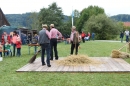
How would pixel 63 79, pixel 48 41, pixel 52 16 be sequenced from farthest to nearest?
1. pixel 52 16
2. pixel 48 41
3. pixel 63 79

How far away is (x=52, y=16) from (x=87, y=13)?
35.8m

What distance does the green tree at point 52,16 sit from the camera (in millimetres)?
54375

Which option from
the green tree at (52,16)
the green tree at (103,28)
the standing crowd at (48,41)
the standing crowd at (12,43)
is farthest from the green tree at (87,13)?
the standing crowd at (48,41)

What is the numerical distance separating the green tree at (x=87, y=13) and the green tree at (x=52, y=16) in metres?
30.2

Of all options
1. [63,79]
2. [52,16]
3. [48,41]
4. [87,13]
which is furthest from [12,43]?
[87,13]

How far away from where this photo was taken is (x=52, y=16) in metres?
54.4

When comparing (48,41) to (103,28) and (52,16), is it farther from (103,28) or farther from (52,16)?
(103,28)

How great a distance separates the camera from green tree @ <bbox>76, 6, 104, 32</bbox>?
287 feet

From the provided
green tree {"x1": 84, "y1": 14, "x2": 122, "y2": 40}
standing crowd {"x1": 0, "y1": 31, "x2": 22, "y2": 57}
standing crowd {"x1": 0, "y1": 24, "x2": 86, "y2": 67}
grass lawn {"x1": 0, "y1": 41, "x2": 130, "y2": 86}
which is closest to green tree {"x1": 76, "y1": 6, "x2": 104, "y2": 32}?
green tree {"x1": 84, "y1": 14, "x2": 122, "y2": 40}

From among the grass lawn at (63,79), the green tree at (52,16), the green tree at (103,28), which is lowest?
the grass lawn at (63,79)

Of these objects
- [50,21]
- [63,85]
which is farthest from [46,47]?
[50,21]

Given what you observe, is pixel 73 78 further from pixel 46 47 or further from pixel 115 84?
pixel 46 47

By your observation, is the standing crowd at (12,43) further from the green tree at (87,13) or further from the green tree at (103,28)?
the green tree at (87,13)

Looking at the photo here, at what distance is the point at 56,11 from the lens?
57.1 meters
